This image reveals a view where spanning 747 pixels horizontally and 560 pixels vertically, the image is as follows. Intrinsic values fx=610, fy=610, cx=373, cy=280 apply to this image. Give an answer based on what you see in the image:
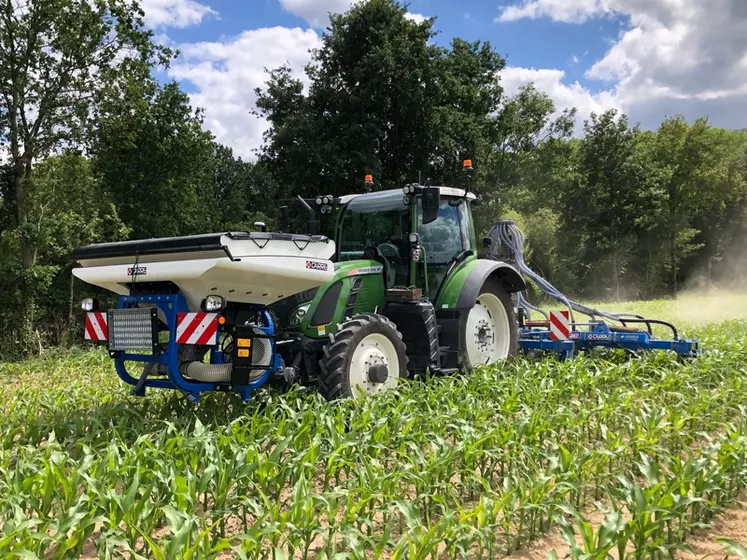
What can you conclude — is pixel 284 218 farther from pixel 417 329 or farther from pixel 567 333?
pixel 567 333

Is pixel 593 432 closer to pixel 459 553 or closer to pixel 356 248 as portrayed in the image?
pixel 459 553

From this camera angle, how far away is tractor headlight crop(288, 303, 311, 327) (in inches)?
217

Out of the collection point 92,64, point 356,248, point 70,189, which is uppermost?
point 92,64

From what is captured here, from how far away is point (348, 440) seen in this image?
3.94 meters

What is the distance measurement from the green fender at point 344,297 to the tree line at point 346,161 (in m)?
7.21

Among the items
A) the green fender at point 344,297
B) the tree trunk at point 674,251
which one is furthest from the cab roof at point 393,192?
the tree trunk at point 674,251

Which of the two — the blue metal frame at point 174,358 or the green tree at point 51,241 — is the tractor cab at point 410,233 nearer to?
the blue metal frame at point 174,358

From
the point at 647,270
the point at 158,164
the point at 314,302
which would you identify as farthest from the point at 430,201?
the point at 647,270

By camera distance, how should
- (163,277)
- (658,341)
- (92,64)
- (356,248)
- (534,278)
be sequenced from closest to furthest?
(163,277) → (356,248) → (658,341) → (534,278) → (92,64)

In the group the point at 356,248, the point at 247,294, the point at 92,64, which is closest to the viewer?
the point at 247,294

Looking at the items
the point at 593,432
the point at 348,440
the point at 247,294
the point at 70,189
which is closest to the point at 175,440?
the point at 348,440

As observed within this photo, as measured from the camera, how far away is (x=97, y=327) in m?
5.13

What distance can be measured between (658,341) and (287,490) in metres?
5.43

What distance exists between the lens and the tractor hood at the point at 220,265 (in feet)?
14.3
